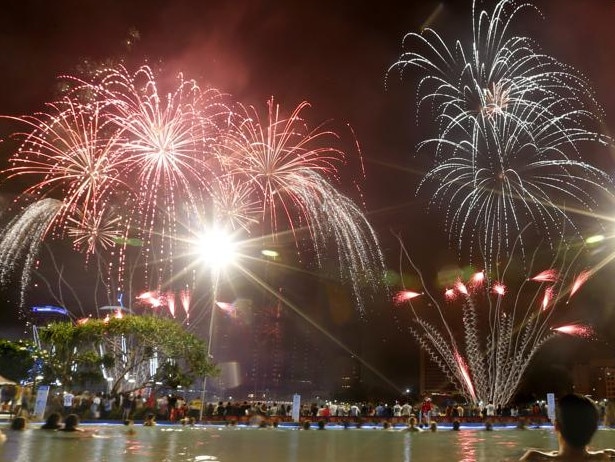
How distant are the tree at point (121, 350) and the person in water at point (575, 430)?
30.9 meters

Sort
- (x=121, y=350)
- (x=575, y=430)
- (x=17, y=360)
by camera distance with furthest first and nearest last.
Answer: (x=17, y=360) → (x=121, y=350) → (x=575, y=430)

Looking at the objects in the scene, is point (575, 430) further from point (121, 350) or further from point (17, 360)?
point (17, 360)

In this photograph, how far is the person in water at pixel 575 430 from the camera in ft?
12.7

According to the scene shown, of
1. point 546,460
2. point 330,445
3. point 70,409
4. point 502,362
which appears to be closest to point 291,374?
point 502,362

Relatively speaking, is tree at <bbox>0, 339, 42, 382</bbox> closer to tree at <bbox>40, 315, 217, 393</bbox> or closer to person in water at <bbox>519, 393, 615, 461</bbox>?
tree at <bbox>40, 315, 217, 393</bbox>

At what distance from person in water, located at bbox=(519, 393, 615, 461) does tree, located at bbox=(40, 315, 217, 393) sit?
3086 centimetres

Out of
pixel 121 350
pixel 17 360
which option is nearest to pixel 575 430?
pixel 121 350

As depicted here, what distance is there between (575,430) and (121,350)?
3340cm

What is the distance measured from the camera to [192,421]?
2569cm

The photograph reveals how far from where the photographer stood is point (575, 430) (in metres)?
3.93

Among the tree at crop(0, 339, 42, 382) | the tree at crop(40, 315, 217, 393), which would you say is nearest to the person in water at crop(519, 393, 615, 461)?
the tree at crop(40, 315, 217, 393)

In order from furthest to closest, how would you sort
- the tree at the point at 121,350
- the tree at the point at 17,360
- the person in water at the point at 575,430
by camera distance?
the tree at the point at 17,360, the tree at the point at 121,350, the person in water at the point at 575,430

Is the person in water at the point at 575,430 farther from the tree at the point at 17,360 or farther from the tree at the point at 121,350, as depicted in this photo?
the tree at the point at 17,360

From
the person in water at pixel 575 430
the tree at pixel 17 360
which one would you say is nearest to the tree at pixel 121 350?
the tree at pixel 17 360
